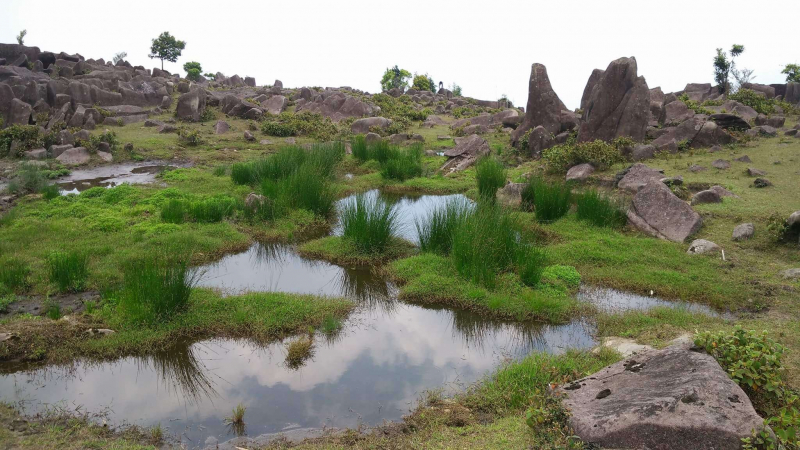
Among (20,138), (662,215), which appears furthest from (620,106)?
(20,138)

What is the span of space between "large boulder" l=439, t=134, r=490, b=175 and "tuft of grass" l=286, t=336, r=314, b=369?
32.7 feet

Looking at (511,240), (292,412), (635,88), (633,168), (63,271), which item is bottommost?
(292,412)

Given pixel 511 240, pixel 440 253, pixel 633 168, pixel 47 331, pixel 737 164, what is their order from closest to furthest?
pixel 47 331 → pixel 511 240 → pixel 440 253 → pixel 633 168 → pixel 737 164

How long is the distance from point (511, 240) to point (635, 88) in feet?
31.7

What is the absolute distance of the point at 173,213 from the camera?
9898mm

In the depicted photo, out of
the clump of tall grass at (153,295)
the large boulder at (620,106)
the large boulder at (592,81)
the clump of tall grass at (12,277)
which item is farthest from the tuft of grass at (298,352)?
the large boulder at (592,81)

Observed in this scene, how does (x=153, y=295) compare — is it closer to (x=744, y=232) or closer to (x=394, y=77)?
(x=744, y=232)

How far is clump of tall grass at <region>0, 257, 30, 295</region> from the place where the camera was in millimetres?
6902

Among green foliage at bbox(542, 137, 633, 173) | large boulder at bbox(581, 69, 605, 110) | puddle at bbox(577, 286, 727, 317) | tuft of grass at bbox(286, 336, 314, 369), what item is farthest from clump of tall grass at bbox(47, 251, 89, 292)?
large boulder at bbox(581, 69, 605, 110)

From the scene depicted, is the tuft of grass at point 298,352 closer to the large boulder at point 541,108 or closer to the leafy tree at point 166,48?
the large boulder at point 541,108

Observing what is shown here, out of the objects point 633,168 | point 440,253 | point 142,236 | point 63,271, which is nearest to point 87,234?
point 142,236

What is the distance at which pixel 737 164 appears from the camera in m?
13.1

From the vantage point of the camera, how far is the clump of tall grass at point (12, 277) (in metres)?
6.90

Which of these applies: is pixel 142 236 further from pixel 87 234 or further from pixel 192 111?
pixel 192 111
